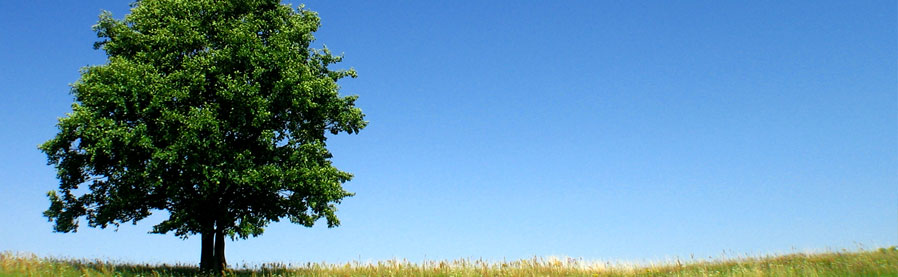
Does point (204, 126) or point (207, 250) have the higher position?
point (204, 126)

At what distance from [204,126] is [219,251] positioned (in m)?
6.74

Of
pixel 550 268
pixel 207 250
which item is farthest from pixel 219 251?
pixel 550 268

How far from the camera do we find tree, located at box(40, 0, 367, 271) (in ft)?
→ 83.8

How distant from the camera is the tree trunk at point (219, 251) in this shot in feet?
92.8

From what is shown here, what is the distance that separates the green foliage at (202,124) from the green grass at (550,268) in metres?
2.39

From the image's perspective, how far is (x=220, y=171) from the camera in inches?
993

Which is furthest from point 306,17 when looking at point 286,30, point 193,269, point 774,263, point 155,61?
point 774,263

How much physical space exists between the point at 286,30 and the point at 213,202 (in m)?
8.67

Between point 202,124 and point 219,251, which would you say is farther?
point 219,251

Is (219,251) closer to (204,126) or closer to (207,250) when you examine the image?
(207,250)

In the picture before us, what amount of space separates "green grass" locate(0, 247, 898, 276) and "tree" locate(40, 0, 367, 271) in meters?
2.35

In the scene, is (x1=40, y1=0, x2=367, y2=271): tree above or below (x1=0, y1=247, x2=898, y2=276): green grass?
above

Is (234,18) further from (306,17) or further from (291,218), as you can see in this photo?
(291,218)

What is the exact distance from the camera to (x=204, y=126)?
2509 cm
